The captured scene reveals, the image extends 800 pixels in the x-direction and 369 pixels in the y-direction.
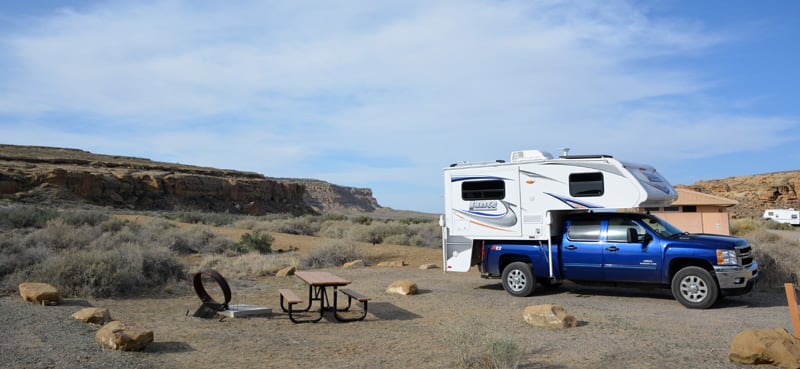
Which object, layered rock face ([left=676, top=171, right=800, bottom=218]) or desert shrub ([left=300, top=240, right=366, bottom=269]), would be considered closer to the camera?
desert shrub ([left=300, top=240, right=366, bottom=269])

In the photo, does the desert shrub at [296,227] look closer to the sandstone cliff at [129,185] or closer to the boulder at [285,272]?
the boulder at [285,272]

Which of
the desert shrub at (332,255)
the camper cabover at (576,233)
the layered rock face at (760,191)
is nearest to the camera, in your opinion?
the camper cabover at (576,233)

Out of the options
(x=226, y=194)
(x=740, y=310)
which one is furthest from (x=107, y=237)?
(x=226, y=194)

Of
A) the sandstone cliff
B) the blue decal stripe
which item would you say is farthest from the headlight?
the sandstone cliff

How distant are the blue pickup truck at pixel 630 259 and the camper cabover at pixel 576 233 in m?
0.02

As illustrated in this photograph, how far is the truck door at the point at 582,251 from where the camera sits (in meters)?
10.9

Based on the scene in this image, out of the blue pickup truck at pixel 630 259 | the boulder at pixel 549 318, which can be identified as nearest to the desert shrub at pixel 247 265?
the blue pickup truck at pixel 630 259

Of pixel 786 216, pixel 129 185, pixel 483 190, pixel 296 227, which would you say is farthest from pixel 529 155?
pixel 129 185

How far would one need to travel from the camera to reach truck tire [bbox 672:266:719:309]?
9745 millimetres

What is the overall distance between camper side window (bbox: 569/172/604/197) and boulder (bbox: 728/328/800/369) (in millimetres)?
5014

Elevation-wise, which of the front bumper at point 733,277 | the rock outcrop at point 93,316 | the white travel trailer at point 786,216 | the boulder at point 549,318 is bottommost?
the white travel trailer at point 786,216

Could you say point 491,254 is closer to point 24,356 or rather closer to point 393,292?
point 393,292

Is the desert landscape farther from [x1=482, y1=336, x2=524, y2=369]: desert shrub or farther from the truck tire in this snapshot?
the truck tire

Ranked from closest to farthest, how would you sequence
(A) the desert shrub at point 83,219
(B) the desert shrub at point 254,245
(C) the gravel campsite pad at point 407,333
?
(C) the gravel campsite pad at point 407,333 → (B) the desert shrub at point 254,245 → (A) the desert shrub at point 83,219
